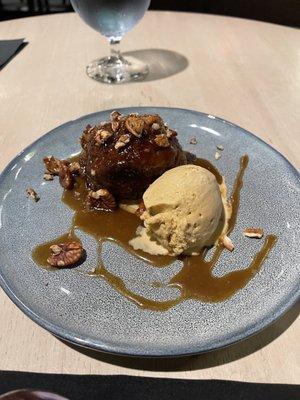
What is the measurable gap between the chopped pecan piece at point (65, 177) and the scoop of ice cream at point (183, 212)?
200 millimetres

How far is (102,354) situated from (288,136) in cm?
87

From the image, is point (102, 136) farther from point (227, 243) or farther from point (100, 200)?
point (227, 243)

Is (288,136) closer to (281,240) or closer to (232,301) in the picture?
(281,240)

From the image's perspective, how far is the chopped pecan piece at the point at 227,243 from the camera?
92 cm

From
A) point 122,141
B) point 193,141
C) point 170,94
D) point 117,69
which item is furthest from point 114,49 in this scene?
point 122,141

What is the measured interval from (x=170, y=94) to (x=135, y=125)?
1.71 ft

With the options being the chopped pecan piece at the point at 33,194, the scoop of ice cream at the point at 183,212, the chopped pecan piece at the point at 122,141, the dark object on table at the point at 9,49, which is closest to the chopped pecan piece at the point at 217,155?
the scoop of ice cream at the point at 183,212

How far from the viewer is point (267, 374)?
Answer: 0.73 meters

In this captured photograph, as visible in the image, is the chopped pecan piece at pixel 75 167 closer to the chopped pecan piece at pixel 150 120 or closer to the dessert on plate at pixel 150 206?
the dessert on plate at pixel 150 206

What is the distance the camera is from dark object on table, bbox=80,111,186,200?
1050 mm

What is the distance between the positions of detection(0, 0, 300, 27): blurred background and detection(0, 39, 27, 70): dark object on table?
133 centimetres

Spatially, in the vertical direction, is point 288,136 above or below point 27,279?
below

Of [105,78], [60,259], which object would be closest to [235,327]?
[60,259]

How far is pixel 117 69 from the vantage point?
1.65 m
